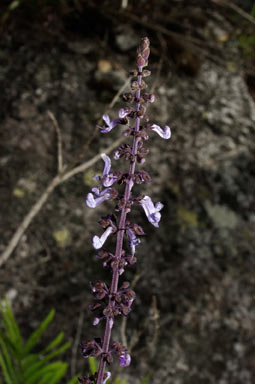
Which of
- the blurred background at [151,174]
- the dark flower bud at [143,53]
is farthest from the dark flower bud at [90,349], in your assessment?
the blurred background at [151,174]

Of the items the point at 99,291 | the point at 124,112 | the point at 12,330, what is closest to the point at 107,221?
the point at 99,291

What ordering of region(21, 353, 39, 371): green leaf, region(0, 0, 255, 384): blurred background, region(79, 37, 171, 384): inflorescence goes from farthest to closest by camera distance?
region(0, 0, 255, 384): blurred background → region(21, 353, 39, 371): green leaf → region(79, 37, 171, 384): inflorescence

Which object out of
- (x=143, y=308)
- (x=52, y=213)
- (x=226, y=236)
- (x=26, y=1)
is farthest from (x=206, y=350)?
(x=26, y=1)

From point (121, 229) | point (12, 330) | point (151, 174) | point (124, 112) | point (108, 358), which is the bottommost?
point (12, 330)

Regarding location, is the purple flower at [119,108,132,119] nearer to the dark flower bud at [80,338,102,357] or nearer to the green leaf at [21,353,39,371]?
the dark flower bud at [80,338,102,357]

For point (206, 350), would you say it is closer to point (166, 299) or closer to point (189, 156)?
point (166, 299)

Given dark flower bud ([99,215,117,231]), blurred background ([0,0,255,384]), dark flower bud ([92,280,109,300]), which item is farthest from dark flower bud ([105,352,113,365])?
blurred background ([0,0,255,384])

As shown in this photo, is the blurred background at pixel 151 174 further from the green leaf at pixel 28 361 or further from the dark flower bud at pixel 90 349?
the dark flower bud at pixel 90 349

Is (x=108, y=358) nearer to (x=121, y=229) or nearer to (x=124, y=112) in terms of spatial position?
(x=121, y=229)
